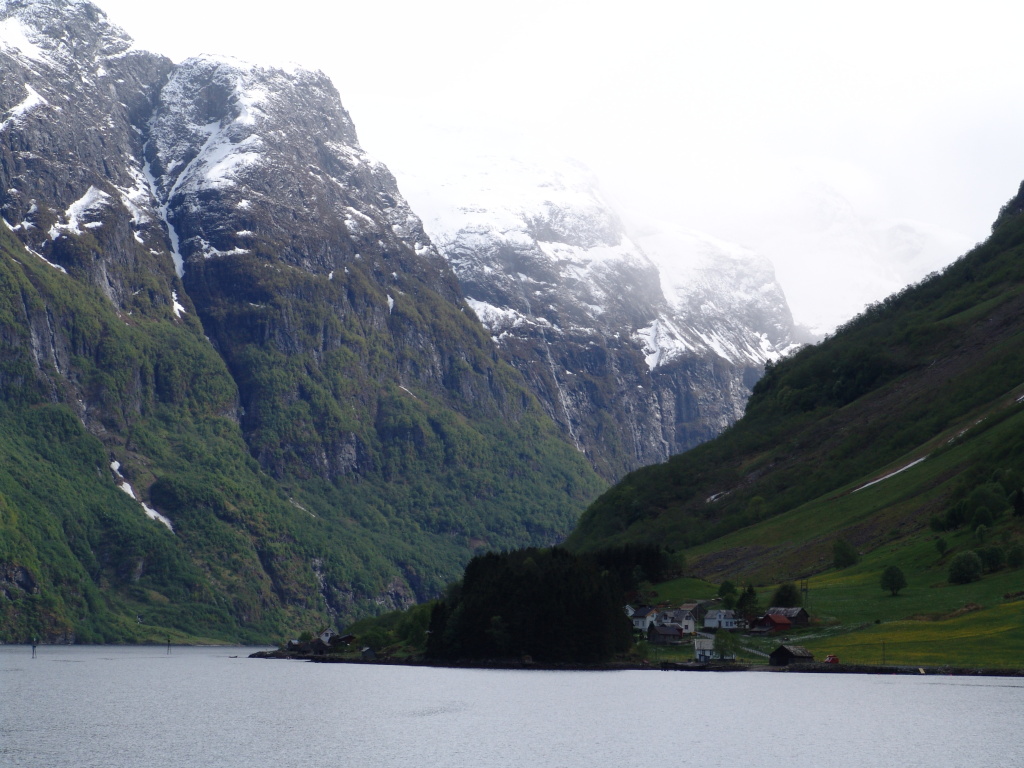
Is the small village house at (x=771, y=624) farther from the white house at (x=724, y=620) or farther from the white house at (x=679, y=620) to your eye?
the white house at (x=679, y=620)

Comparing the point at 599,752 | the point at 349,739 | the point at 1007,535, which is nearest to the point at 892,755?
the point at 599,752

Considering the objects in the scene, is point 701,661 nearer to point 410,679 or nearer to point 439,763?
point 410,679

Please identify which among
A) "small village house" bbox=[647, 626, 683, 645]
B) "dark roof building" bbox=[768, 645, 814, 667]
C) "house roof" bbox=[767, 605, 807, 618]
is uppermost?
"house roof" bbox=[767, 605, 807, 618]

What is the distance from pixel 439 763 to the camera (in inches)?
3920

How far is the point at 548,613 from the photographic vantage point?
180 metres

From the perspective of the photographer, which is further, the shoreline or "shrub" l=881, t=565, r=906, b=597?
"shrub" l=881, t=565, r=906, b=597

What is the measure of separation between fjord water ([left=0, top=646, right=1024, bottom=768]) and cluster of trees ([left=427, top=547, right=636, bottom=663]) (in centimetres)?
969

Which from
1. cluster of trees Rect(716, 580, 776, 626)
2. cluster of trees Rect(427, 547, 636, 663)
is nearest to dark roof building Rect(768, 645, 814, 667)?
cluster of trees Rect(716, 580, 776, 626)

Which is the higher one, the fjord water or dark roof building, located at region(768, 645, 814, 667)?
dark roof building, located at region(768, 645, 814, 667)

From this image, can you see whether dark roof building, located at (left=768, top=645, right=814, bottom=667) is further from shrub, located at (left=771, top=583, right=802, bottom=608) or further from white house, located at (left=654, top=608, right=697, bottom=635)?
white house, located at (left=654, top=608, right=697, bottom=635)

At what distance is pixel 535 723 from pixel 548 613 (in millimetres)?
59812

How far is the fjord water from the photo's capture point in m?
102

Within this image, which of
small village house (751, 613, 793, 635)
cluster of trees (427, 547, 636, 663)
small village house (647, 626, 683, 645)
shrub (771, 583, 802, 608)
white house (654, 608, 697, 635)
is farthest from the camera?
white house (654, 608, 697, 635)

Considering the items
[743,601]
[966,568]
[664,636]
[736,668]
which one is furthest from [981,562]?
[664,636]
